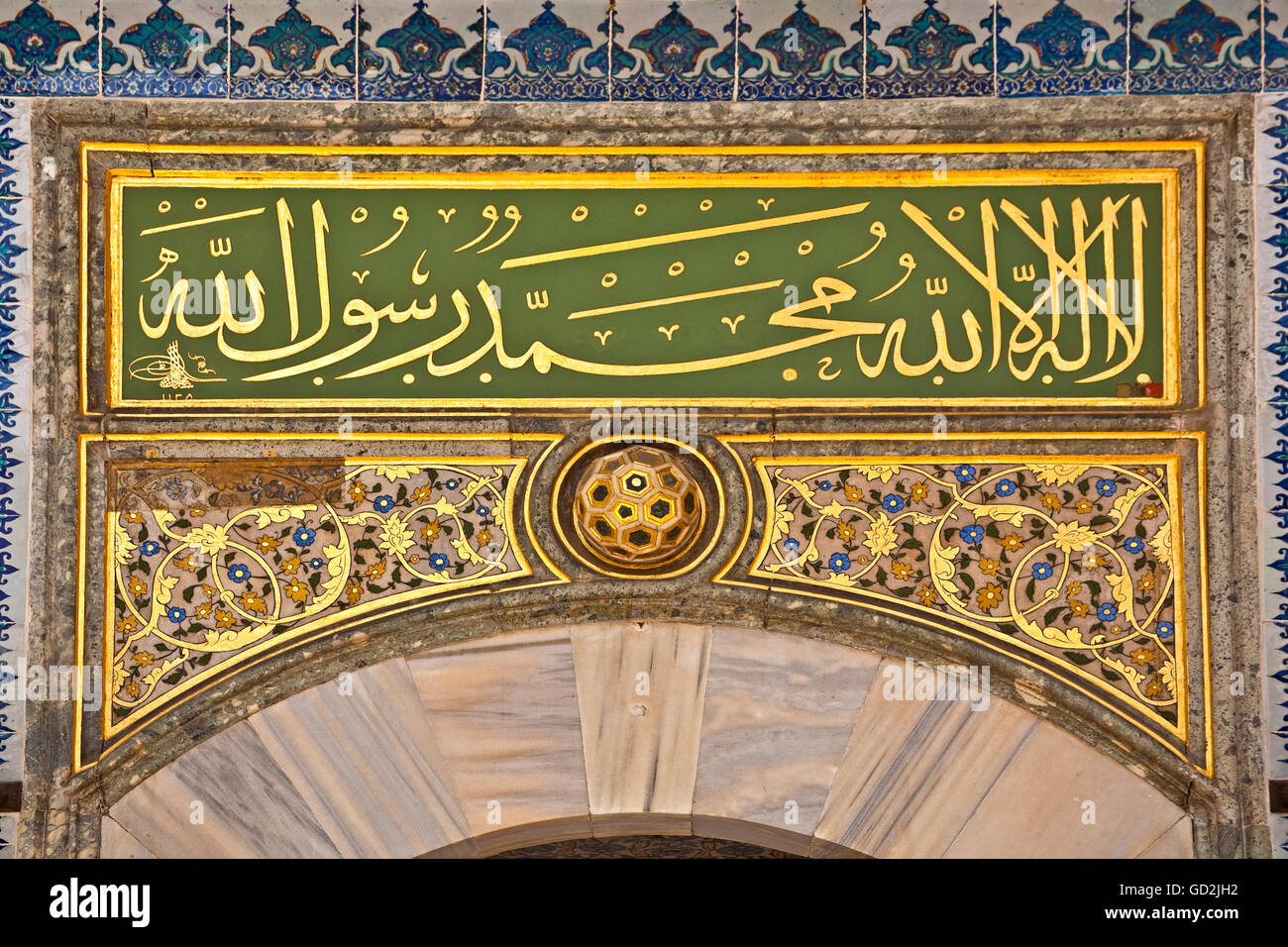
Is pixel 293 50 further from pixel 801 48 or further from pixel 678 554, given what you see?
pixel 678 554

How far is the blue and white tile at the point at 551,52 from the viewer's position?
3.57 meters

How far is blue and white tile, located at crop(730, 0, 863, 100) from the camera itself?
→ 356 centimetres

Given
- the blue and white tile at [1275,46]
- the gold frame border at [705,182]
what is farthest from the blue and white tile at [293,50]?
the blue and white tile at [1275,46]

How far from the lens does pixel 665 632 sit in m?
3.50

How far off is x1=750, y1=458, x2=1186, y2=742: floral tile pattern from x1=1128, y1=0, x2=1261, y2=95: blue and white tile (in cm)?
84

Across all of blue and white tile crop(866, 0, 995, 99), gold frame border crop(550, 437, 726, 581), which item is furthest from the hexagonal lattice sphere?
blue and white tile crop(866, 0, 995, 99)

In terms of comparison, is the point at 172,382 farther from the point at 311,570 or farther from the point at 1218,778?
the point at 1218,778

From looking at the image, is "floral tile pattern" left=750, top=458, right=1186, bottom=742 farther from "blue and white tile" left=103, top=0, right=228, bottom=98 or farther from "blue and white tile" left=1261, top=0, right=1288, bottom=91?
"blue and white tile" left=103, top=0, right=228, bottom=98

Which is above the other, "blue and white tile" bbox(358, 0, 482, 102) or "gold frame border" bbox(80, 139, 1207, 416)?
"blue and white tile" bbox(358, 0, 482, 102)

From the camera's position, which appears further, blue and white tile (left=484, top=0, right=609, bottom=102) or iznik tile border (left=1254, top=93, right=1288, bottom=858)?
blue and white tile (left=484, top=0, right=609, bottom=102)

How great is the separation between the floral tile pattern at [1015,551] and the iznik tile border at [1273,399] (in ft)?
0.64

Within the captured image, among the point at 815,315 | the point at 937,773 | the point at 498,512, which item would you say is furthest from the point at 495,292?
the point at 937,773

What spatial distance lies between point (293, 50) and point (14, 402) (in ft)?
3.24

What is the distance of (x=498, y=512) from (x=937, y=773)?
1104mm
